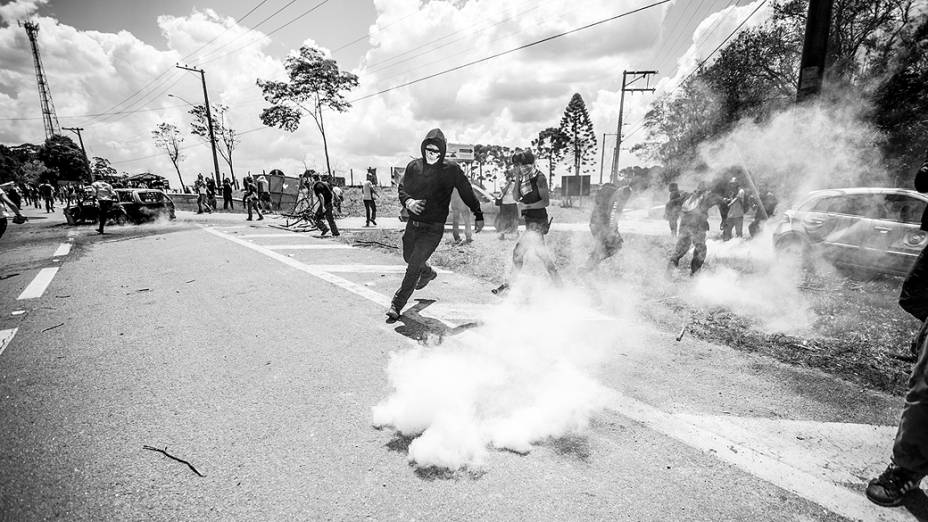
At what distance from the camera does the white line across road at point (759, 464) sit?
5.94 feet

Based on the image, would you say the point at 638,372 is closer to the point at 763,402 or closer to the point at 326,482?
the point at 763,402

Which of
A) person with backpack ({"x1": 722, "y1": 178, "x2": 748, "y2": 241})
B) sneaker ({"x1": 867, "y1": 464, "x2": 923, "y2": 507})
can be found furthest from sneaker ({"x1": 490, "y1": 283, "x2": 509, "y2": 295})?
person with backpack ({"x1": 722, "y1": 178, "x2": 748, "y2": 241})

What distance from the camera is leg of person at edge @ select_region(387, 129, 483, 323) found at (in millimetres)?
4223

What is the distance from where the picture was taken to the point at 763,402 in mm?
2725

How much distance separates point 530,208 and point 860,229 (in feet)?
18.1

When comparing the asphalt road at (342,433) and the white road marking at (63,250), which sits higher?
the white road marking at (63,250)

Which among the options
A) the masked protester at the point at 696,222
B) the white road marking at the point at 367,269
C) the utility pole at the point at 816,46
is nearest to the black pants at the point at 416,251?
the white road marking at the point at 367,269

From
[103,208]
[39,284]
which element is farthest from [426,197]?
[103,208]

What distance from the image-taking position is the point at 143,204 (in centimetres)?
1427

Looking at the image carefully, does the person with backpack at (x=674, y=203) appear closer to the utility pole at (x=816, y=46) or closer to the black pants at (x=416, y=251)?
the utility pole at (x=816, y=46)

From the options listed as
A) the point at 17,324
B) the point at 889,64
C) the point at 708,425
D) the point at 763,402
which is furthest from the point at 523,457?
the point at 889,64

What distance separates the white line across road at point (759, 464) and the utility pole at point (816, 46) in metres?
7.36

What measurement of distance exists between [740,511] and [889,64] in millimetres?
20203

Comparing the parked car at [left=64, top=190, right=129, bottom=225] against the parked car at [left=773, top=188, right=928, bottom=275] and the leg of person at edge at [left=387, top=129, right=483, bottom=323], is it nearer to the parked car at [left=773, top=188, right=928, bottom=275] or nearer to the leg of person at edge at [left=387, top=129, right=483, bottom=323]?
the leg of person at edge at [left=387, top=129, right=483, bottom=323]
